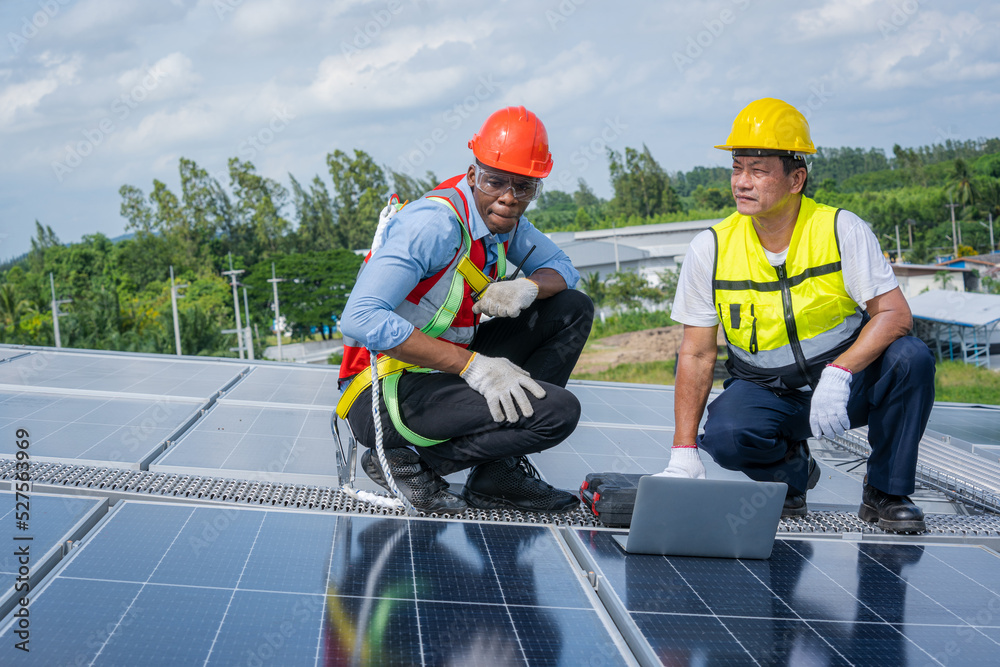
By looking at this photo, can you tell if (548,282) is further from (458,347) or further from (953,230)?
(953,230)

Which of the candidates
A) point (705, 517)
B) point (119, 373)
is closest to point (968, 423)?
point (705, 517)

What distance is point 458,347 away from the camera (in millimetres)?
3074

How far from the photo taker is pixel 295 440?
13.1 feet

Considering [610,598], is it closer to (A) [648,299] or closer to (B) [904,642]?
(B) [904,642]

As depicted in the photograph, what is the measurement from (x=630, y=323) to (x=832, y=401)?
139ft

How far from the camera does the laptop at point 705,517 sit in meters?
2.50

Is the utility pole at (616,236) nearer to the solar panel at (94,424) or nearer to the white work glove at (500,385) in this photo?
the solar panel at (94,424)

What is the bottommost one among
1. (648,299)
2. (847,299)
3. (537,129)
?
(648,299)

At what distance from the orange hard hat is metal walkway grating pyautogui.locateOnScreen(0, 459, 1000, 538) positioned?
1.35m

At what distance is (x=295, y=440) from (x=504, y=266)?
57.2 inches

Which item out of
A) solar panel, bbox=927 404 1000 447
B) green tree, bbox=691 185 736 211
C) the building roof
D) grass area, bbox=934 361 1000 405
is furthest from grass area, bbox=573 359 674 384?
green tree, bbox=691 185 736 211

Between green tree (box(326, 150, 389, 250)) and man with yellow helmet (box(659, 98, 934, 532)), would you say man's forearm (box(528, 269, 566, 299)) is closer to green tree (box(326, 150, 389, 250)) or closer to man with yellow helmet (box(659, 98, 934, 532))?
man with yellow helmet (box(659, 98, 934, 532))

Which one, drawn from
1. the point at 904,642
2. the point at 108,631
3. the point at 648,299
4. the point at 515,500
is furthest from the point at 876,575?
the point at 648,299

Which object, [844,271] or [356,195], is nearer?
[844,271]
